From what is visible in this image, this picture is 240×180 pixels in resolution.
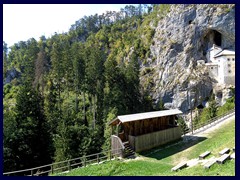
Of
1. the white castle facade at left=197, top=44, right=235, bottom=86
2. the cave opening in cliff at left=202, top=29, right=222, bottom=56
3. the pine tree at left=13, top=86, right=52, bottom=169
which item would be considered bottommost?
the pine tree at left=13, top=86, right=52, bottom=169

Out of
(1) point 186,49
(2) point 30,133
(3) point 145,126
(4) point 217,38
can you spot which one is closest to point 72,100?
(2) point 30,133

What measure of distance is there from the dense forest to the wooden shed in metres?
9.80

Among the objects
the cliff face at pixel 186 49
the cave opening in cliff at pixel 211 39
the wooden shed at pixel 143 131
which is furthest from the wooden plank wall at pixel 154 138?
the cave opening in cliff at pixel 211 39

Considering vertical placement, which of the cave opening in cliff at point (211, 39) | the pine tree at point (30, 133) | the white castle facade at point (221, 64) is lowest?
the pine tree at point (30, 133)

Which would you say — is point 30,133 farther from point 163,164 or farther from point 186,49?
point 186,49

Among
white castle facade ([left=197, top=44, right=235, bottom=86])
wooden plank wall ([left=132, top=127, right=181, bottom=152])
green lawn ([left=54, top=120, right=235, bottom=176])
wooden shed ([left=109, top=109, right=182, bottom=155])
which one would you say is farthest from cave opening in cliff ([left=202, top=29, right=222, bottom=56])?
green lawn ([left=54, top=120, right=235, bottom=176])

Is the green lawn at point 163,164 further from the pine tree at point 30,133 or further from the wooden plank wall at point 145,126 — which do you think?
the pine tree at point 30,133

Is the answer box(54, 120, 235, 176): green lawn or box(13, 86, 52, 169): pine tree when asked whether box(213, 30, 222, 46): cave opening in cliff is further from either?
box(13, 86, 52, 169): pine tree

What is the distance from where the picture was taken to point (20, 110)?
30516mm

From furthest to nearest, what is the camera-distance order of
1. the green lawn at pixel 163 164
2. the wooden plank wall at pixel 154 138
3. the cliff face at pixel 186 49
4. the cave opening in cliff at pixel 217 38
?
1. the cave opening in cliff at pixel 217 38
2. the cliff face at pixel 186 49
3. the wooden plank wall at pixel 154 138
4. the green lawn at pixel 163 164

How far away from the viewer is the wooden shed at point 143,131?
18.8 metres

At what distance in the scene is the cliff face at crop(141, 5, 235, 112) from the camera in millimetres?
52594

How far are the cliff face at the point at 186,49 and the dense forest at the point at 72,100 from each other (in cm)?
429

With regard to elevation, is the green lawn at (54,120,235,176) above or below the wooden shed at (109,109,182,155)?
below
